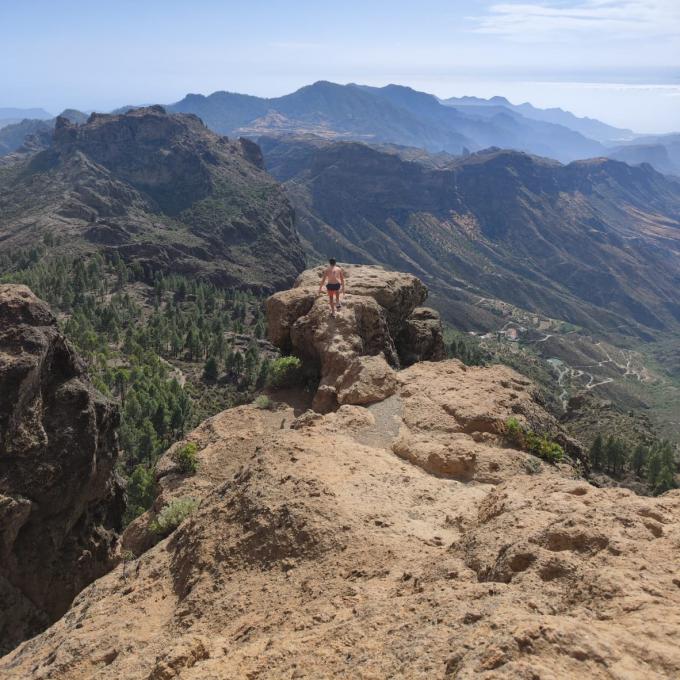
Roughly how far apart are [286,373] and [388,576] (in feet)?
65.9

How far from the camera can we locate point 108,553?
32125 mm

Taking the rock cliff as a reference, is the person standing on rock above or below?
above

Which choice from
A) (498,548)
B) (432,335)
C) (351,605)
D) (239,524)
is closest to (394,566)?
(351,605)

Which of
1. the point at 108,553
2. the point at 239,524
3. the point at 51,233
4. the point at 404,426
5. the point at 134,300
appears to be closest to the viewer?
the point at 239,524

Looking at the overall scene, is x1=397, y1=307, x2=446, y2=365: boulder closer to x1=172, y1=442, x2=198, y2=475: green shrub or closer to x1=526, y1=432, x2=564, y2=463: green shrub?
x1=526, y1=432, x2=564, y2=463: green shrub

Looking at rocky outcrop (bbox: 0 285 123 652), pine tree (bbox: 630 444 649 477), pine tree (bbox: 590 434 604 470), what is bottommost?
pine tree (bbox: 630 444 649 477)

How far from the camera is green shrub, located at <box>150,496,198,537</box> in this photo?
69.4 feet

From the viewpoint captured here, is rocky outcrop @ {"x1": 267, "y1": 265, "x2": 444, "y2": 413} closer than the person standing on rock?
Yes

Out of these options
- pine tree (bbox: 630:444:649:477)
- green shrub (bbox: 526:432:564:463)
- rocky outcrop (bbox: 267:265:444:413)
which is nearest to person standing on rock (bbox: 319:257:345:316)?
rocky outcrop (bbox: 267:265:444:413)

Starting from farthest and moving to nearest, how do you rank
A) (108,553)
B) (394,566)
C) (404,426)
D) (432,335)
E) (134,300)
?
1. (134,300)
2. (432,335)
3. (108,553)
4. (404,426)
5. (394,566)

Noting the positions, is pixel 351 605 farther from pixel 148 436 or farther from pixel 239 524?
pixel 148 436

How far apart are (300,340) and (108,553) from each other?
1646cm

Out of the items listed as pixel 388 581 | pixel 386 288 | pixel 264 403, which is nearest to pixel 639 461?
pixel 386 288

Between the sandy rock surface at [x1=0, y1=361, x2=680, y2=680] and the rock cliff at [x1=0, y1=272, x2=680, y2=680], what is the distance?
5 cm
